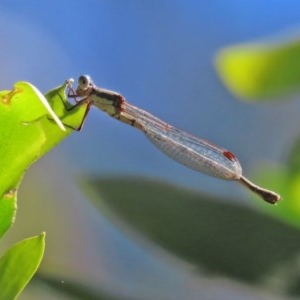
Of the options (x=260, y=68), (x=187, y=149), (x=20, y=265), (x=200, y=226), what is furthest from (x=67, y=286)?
(x=20, y=265)

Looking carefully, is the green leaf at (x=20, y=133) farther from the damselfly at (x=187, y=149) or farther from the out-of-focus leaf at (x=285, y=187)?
the out-of-focus leaf at (x=285, y=187)

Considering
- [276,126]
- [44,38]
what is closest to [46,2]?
[44,38]

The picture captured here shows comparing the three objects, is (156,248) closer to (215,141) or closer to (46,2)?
(215,141)

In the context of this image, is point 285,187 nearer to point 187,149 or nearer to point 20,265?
point 187,149

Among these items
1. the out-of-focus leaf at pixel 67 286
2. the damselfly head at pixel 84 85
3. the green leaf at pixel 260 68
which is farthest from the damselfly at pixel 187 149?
the out-of-focus leaf at pixel 67 286

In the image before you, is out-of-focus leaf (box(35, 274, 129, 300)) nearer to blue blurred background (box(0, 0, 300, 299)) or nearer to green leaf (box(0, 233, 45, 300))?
blue blurred background (box(0, 0, 300, 299))

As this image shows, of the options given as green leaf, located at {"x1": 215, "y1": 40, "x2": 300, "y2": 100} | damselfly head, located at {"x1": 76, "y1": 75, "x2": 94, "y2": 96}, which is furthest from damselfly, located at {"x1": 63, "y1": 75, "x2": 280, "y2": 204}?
green leaf, located at {"x1": 215, "y1": 40, "x2": 300, "y2": 100}

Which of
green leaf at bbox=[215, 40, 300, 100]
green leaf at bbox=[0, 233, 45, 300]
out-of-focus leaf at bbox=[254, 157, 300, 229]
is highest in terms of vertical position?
green leaf at bbox=[215, 40, 300, 100]
